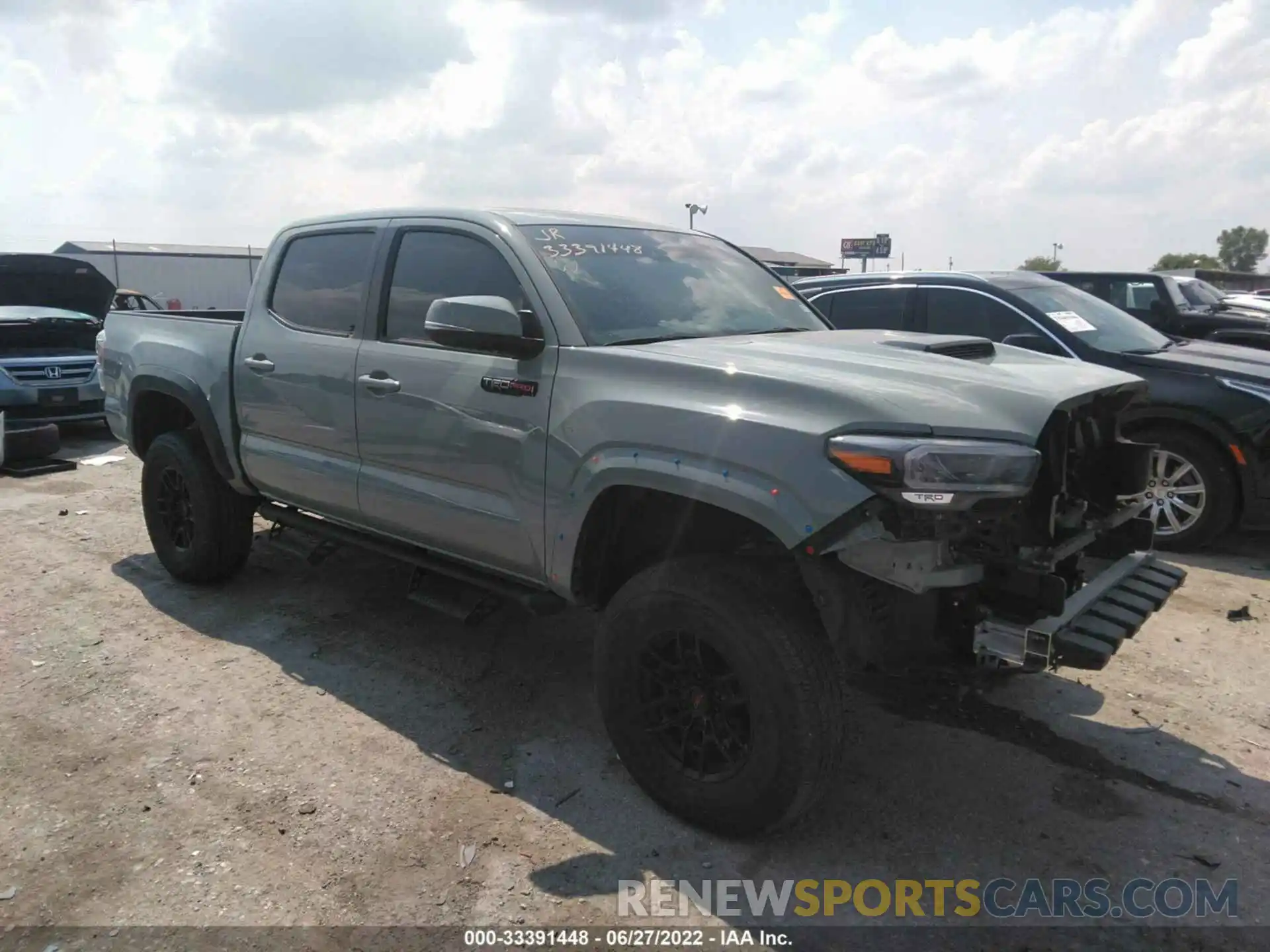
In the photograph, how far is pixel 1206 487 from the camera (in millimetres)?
5836

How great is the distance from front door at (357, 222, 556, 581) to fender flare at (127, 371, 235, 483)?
1.14 m

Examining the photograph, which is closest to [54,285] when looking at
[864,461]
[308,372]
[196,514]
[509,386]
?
[196,514]

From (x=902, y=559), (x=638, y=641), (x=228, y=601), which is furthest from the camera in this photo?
(x=228, y=601)

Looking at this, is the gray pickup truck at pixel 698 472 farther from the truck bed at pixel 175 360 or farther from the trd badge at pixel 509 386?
the truck bed at pixel 175 360

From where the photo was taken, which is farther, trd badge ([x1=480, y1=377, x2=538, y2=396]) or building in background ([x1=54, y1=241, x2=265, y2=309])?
building in background ([x1=54, y1=241, x2=265, y2=309])

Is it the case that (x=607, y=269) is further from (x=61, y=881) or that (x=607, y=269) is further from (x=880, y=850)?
(x=61, y=881)

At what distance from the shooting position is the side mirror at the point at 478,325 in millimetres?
3193

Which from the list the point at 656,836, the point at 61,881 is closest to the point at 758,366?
the point at 656,836

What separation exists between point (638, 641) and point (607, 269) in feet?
4.85

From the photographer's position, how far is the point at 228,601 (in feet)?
16.8

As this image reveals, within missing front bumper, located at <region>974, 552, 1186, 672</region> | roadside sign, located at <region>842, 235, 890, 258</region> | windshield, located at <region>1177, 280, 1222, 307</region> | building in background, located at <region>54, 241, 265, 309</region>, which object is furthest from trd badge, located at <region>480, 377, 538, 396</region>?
roadside sign, located at <region>842, 235, 890, 258</region>

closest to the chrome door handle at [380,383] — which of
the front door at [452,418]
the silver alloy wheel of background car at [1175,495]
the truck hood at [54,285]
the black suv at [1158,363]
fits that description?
the front door at [452,418]

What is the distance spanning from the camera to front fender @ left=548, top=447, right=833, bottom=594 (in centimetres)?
261

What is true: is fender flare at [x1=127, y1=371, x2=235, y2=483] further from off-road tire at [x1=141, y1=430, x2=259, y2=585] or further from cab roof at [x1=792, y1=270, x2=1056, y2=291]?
cab roof at [x1=792, y1=270, x2=1056, y2=291]
